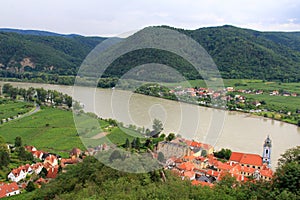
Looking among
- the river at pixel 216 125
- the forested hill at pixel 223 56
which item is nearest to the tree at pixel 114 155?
the river at pixel 216 125

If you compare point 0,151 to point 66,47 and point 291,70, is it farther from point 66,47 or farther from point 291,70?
point 66,47

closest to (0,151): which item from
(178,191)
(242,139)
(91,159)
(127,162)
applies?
(91,159)

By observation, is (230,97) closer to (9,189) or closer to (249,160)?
(249,160)

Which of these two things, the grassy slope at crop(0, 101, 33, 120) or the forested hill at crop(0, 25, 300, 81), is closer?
the grassy slope at crop(0, 101, 33, 120)

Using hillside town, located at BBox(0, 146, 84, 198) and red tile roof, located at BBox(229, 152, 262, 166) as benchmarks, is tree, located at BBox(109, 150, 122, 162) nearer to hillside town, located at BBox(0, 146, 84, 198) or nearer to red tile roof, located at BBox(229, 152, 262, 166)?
hillside town, located at BBox(0, 146, 84, 198)

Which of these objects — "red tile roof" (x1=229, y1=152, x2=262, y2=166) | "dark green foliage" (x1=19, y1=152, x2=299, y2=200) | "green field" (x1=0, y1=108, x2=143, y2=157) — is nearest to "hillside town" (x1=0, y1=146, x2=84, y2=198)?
"green field" (x1=0, y1=108, x2=143, y2=157)

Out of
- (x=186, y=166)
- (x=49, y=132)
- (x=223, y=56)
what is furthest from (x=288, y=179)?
(x=223, y=56)
